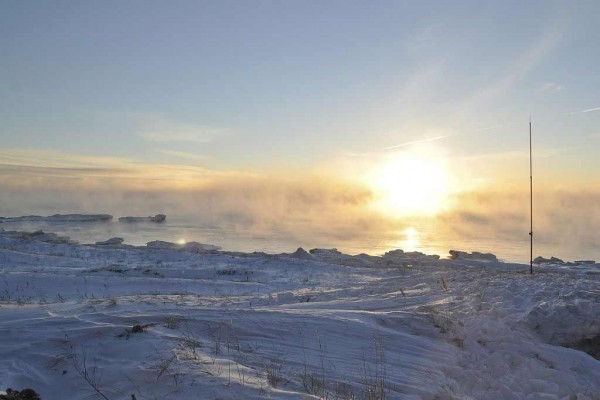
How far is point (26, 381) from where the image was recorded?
A: 430 centimetres

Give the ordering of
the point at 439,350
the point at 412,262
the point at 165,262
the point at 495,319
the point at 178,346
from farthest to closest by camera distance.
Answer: the point at 412,262
the point at 165,262
the point at 495,319
the point at 439,350
the point at 178,346

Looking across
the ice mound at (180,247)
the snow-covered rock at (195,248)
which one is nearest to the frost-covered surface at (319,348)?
the snow-covered rock at (195,248)

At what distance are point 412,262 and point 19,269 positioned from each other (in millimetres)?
19478

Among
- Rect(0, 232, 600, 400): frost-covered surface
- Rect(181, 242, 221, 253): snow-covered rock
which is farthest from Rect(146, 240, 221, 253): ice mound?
Rect(0, 232, 600, 400): frost-covered surface

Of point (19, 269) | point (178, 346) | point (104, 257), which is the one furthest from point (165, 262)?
point (178, 346)

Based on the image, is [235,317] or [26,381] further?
[235,317]

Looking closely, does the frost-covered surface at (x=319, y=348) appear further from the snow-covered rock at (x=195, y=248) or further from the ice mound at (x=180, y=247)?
the ice mound at (x=180, y=247)

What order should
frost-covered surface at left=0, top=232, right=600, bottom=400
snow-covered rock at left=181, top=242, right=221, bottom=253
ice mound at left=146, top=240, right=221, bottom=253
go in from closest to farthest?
frost-covered surface at left=0, top=232, right=600, bottom=400 < snow-covered rock at left=181, top=242, right=221, bottom=253 < ice mound at left=146, top=240, right=221, bottom=253

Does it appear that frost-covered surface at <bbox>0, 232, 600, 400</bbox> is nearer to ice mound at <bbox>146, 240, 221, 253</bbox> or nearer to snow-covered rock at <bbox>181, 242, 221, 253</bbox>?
snow-covered rock at <bbox>181, 242, 221, 253</bbox>

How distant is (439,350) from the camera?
626 cm

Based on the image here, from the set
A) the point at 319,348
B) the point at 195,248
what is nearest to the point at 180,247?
the point at 195,248

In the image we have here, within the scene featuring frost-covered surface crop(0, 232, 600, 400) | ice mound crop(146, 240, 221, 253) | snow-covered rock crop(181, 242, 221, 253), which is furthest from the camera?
ice mound crop(146, 240, 221, 253)

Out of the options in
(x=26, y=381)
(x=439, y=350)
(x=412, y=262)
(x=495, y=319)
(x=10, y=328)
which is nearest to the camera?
(x=26, y=381)

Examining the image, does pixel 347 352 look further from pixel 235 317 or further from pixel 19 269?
pixel 19 269
